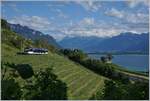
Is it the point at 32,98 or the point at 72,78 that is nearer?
the point at 32,98

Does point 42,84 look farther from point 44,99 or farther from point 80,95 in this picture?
point 80,95

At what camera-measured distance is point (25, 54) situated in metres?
46.2

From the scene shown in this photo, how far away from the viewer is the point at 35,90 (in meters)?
17.4

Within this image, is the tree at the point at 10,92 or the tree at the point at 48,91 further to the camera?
the tree at the point at 48,91

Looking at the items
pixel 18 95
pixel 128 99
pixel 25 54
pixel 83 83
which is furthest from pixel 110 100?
pixel 25 54

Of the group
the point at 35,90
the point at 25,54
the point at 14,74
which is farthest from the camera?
the point at 25,54

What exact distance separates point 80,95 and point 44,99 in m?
11.7

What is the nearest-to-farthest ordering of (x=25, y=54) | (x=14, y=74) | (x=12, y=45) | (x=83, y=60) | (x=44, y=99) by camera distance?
(x=44, y=99)
(x=14, y=74)
(x=25, y=54)
(x=12, y=45)
(x=83, y=60)

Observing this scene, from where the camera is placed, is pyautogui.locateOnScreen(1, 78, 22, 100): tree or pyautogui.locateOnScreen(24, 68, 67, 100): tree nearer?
pyautogui.locateOnScreen(1, 78, 22, 100): tree

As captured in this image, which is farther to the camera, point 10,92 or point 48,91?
point 48,91

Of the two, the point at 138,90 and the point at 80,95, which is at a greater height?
the point at 138,90

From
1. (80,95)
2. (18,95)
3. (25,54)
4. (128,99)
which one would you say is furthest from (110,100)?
(25,54)

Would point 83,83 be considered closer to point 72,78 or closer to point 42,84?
point 72,78

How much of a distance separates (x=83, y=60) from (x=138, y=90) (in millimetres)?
43789
